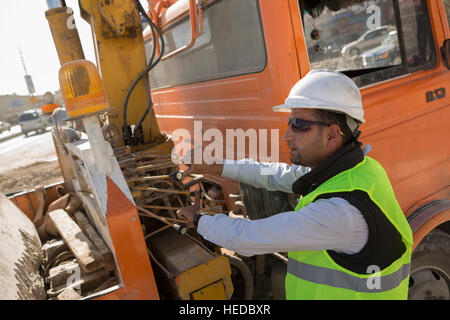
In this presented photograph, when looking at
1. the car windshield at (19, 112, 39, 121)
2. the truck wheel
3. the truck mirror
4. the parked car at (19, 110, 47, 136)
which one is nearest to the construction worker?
the truck wheel

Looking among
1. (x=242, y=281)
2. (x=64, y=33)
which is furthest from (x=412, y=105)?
(x=64, y=33)

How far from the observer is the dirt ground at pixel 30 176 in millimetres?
9508

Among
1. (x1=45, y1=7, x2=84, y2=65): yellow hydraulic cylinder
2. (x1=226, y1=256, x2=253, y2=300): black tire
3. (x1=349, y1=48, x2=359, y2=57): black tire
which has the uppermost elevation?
(x1=45, y1=7, x2=84, y2=65): yellow hydraulic cylinder

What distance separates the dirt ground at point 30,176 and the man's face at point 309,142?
9.13m

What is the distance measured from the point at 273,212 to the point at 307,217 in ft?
2.85

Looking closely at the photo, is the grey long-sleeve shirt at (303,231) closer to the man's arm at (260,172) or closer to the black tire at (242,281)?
the man's arm at (260,172)

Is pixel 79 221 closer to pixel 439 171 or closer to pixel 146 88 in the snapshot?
pixel 146 88

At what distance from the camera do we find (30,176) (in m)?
10.5

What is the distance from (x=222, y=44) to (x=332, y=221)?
5.20ft

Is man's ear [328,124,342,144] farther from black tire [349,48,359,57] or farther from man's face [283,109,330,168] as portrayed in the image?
black tire [349,48,359,57]

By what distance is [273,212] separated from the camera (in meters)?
2.14

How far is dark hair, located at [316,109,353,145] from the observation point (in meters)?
1.49

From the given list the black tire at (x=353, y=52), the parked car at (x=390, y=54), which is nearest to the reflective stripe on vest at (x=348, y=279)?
the parked car at (x=390, y=54)
